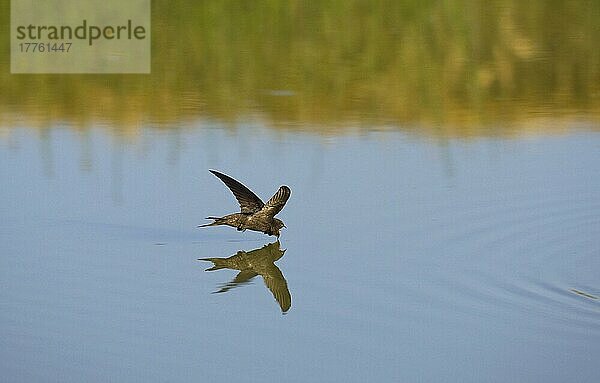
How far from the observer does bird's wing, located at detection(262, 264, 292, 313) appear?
5.61 m

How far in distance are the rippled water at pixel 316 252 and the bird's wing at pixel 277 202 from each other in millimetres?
191

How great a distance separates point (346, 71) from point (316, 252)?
4.21m

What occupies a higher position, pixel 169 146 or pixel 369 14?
pixel 369 14

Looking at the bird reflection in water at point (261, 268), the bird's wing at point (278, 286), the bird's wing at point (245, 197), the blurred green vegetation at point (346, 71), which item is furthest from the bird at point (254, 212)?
the blurred green vegetation at point (346, 71)

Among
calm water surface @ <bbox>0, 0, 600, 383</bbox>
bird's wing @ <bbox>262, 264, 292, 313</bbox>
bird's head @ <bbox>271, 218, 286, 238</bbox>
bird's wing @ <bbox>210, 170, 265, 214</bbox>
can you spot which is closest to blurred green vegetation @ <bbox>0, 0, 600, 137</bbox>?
calm water surface @ <bbox>0, 0, 600, 383</bbox>

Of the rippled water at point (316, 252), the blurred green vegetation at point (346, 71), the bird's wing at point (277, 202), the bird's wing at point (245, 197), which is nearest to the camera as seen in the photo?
the rippled water at point (316, 252)

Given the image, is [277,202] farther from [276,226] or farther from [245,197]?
[245,197]

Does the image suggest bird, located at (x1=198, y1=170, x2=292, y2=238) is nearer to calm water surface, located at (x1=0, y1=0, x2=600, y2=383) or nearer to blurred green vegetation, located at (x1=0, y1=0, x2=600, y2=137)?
calm water surface, located at (x1=0, y1=0, x2=600, y2=383)

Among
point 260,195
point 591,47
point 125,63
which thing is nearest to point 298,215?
point 260,195

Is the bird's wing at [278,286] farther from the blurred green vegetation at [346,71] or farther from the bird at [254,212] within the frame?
the blurred green vegetation at [346,71]

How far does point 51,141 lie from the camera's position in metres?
8.41

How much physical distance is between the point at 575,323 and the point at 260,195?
83.2 inches

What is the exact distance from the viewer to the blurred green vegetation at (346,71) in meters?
9.05

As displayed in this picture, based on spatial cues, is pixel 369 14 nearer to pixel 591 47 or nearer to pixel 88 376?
pixel 591 47
